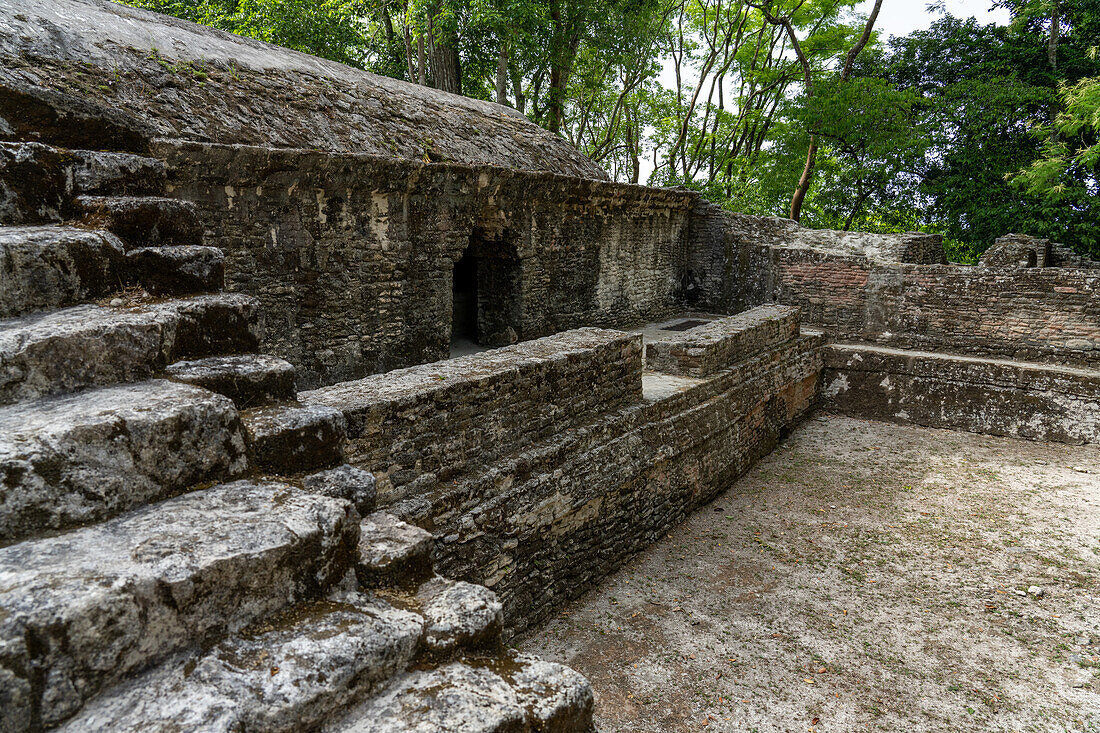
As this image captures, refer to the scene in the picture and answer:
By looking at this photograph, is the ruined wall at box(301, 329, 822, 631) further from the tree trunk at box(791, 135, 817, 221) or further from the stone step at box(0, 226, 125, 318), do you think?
the tree trunk at box(791, 135, 817, 221)

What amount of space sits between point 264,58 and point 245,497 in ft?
25.5

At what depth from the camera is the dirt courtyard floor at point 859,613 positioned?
4.24 meters

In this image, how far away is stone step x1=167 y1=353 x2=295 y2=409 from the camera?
245 centimetres

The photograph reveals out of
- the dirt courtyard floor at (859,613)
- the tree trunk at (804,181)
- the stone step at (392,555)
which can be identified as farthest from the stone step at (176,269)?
the tree trunk at (804,181)

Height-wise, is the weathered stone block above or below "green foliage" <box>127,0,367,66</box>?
below

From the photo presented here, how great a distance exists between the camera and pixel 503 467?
4773 mm

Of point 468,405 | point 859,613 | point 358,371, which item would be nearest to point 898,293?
point 859,613

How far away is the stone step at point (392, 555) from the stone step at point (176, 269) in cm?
130

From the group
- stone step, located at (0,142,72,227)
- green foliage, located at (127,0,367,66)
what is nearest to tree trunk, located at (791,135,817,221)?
green foliage, located at (127,0,367,66)

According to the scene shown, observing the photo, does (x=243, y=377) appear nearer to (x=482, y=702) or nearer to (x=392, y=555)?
(x=392, y=555)

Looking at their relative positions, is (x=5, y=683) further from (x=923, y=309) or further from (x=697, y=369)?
(x=923, y=309)

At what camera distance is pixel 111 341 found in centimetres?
226

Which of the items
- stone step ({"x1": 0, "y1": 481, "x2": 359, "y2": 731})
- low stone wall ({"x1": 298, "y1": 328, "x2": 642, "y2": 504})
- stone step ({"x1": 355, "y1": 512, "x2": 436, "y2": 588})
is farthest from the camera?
low stone wall ({"x1": 298, "y1": 328, "x2": 642, "y2": 504})

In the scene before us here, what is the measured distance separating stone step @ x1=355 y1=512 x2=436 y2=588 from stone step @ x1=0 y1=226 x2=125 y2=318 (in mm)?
1441
